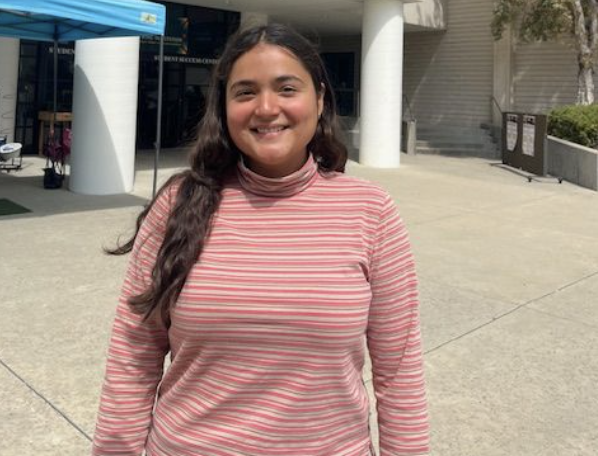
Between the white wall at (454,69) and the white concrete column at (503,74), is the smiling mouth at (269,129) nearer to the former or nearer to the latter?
the white concrete column at (503,74)

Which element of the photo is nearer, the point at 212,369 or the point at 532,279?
the point at 212,369

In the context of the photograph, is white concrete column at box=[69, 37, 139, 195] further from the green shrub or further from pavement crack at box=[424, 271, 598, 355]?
the green shrub

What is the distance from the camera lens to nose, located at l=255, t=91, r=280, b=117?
138 cm

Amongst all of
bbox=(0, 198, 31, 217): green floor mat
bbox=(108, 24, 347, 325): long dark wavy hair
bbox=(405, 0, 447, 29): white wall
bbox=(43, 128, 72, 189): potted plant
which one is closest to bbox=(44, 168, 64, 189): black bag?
bbox=(43, 128, 72, 189): potted plant

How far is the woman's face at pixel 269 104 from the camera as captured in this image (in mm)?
1397

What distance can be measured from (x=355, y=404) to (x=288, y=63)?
0.81 m

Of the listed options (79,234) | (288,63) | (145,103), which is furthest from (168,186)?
(145,103)

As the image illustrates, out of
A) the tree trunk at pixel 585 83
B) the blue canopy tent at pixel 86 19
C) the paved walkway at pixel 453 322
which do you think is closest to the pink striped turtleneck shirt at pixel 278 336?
the paved walkway at pixel 453 322

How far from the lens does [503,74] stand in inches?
707

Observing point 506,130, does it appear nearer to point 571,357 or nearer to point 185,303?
point 571,357

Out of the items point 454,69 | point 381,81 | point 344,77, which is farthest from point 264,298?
point 344,77

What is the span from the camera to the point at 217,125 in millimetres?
1529

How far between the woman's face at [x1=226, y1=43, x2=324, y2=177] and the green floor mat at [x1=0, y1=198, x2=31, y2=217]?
7374 mm

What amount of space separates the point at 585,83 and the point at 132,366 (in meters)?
15.9
